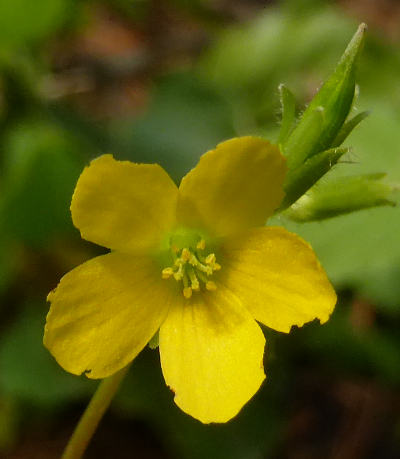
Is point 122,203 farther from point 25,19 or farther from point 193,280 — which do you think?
point 25,19

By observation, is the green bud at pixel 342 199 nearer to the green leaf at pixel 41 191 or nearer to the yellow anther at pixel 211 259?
the yellow anther at pixel 211 259

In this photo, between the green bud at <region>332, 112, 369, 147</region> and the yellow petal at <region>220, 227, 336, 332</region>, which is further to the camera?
the green bud at <region>332, 112, 369, 147</region>

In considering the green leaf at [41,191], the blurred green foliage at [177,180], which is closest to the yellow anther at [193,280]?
the blurred green foliage at [177,180]

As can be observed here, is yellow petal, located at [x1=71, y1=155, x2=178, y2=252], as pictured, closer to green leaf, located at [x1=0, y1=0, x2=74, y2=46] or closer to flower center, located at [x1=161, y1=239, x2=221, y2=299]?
flower center, located at [x1=161, y1=239, x2=221, y2=299]

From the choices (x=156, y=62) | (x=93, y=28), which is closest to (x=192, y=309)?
(x=156, y=62)

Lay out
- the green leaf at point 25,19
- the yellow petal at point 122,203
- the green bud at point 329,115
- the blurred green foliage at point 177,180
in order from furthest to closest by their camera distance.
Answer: the green leaf at point 25,19
the blurred green foliage at point 177,180
the green bud at point 329,115
the yellow petal at point 122,203

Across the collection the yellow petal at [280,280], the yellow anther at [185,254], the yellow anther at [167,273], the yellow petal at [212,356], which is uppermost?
the yellow petal at [280,280]

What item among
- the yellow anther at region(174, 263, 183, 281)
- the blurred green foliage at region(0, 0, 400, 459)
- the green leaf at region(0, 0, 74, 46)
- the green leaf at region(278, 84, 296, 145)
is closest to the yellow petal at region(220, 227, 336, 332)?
the yellow anther at region(174, 263, 183, 281)

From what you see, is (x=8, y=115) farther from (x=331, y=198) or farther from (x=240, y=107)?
(x=331, y=198)
